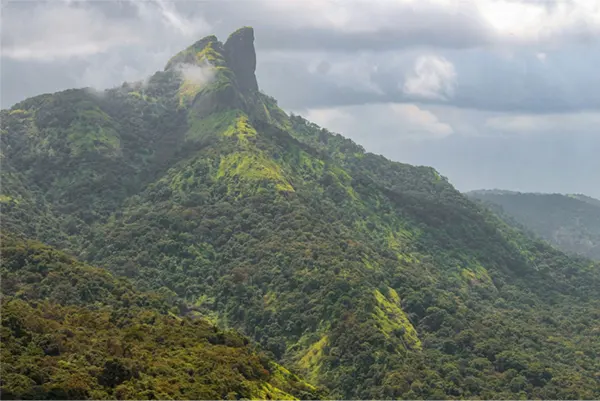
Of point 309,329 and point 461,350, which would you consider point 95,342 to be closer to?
point 309,329

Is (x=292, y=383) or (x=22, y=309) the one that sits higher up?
(x=22, y=309)

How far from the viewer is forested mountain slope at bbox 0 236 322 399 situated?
3327 inches

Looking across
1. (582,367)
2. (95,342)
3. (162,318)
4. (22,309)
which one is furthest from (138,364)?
(582,367)

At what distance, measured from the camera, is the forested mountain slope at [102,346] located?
277 feet

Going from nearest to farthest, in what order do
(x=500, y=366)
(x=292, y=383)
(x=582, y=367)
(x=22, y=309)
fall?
1. (x=22, y=309)
2. (x=292, y=383)
3. (x=500, y=366)
4. (x=582, y=367)

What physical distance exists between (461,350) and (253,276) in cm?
5430

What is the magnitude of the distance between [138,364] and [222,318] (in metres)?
78.8

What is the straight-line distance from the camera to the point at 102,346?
317 ft

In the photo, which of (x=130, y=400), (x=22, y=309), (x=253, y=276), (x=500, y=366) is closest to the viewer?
(x=130, y=400)

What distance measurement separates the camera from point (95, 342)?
97.4 meters

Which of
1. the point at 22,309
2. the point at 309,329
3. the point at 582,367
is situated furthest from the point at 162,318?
the point at 582,367

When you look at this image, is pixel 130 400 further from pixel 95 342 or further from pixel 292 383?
pixel 292 383

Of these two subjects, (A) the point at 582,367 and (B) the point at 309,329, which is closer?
(B) the point at 309,329

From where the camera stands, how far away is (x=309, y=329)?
159625mm
